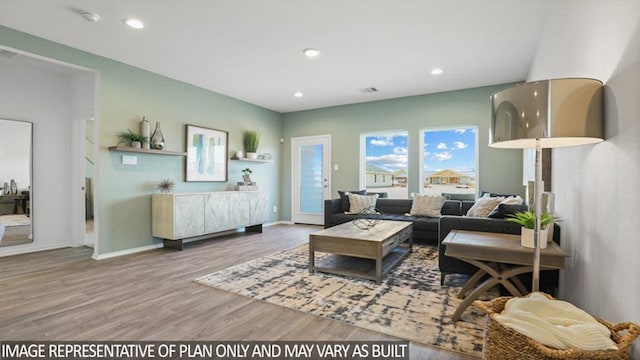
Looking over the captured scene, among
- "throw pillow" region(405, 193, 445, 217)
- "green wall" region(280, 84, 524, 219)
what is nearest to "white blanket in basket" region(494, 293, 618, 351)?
"throw pillow" region(405, 193, 445, 217)

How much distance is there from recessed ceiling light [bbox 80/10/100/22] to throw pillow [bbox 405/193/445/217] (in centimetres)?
472

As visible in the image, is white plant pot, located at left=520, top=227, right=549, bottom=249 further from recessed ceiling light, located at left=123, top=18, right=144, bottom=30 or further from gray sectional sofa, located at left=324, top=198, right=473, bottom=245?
recessed ceiling light, located at left=123, top=18, right=144, bottom=30

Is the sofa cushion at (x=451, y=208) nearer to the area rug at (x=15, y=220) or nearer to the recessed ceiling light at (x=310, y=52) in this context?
the recessed ceiling light at (x=310, y=52)

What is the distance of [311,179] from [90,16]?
474 centimetres

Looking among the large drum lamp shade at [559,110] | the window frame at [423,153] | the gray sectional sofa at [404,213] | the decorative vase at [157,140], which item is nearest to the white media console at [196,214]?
the decorative vase at [157,140]

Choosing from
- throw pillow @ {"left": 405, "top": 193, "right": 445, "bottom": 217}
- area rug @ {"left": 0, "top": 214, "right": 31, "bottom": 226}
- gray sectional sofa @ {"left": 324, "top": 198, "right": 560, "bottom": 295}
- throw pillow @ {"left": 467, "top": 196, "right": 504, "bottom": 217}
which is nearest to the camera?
gray sectional sofa @ {"left": 324, "top": 198, "right": 560, "bottom": 295}

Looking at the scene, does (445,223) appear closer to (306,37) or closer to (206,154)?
(306,37)

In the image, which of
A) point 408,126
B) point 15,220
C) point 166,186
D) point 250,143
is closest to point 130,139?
point 166,186

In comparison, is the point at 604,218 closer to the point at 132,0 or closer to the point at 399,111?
the point at 132,0

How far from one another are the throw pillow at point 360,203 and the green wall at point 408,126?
0.94 metres

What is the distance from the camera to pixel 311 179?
Result: 22.6 ft

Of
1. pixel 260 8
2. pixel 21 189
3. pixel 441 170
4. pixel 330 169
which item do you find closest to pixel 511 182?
pixel 441 170

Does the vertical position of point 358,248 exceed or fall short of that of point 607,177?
it falls short

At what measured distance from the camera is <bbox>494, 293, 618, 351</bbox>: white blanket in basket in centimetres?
101
